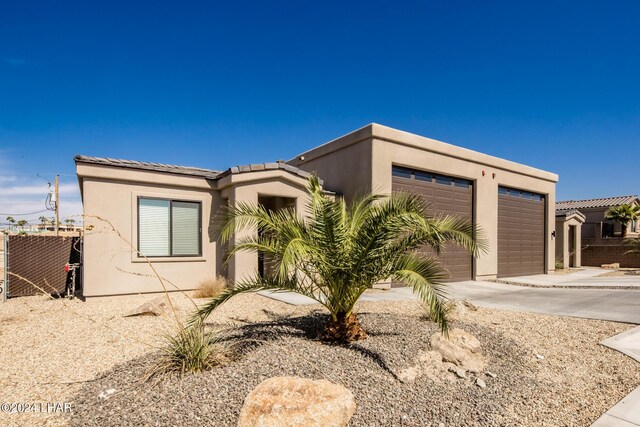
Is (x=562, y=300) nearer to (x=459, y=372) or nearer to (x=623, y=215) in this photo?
(x=459, y=372)

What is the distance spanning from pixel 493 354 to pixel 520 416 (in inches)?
59.8

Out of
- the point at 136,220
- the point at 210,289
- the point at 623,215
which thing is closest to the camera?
the point at 210,289

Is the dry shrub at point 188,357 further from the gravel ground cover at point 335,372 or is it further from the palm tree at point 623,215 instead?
the palm tree at point 623,215

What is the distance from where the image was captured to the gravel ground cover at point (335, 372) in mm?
3506

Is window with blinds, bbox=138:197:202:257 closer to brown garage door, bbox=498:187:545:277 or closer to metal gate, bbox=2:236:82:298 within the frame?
metal gate, bbox=2:236:82:298

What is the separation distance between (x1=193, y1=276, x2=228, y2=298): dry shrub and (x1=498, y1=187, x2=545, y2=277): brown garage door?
40.3ft

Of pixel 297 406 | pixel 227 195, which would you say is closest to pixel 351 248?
pixel 297 406

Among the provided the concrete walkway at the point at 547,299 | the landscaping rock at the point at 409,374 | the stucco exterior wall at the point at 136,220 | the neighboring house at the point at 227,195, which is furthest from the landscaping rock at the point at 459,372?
the stucco exterior wall at the point at 136,220

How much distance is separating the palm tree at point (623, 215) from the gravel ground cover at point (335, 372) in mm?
23970

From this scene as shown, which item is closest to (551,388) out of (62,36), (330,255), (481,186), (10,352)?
(330,255)

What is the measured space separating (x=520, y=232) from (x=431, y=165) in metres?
7.16

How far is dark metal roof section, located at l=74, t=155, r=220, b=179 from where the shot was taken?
9547mm

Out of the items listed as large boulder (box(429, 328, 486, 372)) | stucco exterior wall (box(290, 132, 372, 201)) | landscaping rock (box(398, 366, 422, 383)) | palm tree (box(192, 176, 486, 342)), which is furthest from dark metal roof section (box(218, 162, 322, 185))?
landscaping rock (box(398, 366, 422, 383))

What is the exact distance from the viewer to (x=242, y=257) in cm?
1056
